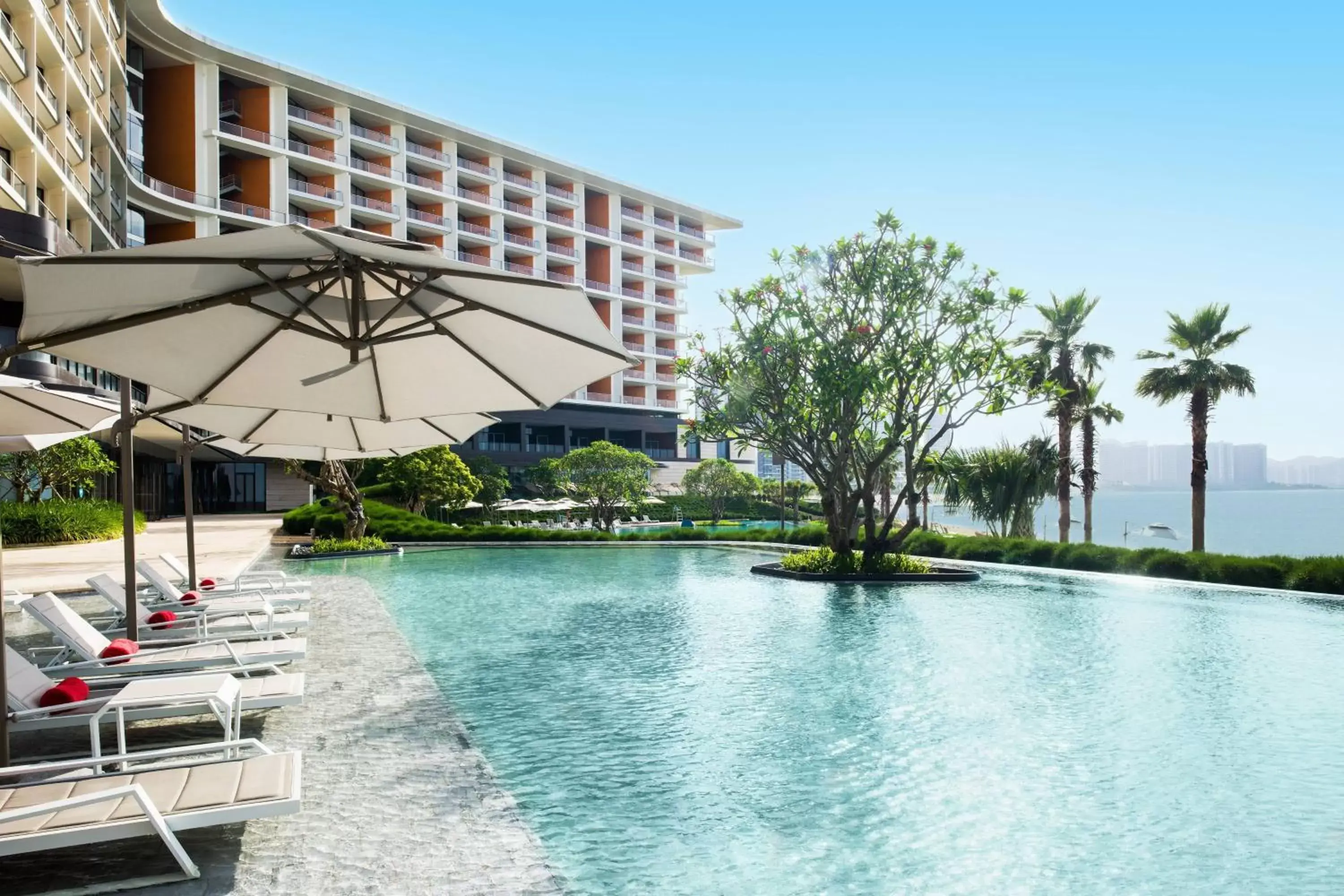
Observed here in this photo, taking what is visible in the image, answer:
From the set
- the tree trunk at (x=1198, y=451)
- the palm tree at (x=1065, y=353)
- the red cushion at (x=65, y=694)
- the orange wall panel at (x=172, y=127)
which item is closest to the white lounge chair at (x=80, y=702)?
the red cushion at (x=65, y=694)

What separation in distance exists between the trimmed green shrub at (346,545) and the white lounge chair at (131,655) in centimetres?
1614

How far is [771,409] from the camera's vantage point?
18984 millimetres

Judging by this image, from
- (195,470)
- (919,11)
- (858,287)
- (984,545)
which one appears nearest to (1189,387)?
(984,545)

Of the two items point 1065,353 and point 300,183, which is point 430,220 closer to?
point 300,183

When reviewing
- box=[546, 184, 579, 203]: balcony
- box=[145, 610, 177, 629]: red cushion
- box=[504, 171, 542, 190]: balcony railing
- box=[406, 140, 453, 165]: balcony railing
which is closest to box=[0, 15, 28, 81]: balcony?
box=[145, 610, 177, 629]: red cushion

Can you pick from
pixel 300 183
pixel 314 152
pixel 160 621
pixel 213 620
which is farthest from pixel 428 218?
pixel 160 621

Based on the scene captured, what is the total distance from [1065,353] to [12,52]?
3117cm

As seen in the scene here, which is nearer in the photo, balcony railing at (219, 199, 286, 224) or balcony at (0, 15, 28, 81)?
balcony at (0, 15, 28, 81)

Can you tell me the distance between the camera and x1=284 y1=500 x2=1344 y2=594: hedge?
50.8 feet

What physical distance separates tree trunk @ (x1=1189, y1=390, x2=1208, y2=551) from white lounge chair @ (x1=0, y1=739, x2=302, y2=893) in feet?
80.0

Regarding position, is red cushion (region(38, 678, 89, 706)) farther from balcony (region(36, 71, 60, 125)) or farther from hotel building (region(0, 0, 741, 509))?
balcony (region(36, 71, 60, 125))

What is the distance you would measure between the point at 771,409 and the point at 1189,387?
12.4 m

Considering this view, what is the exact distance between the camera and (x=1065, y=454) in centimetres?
2766

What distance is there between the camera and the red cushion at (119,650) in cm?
692
